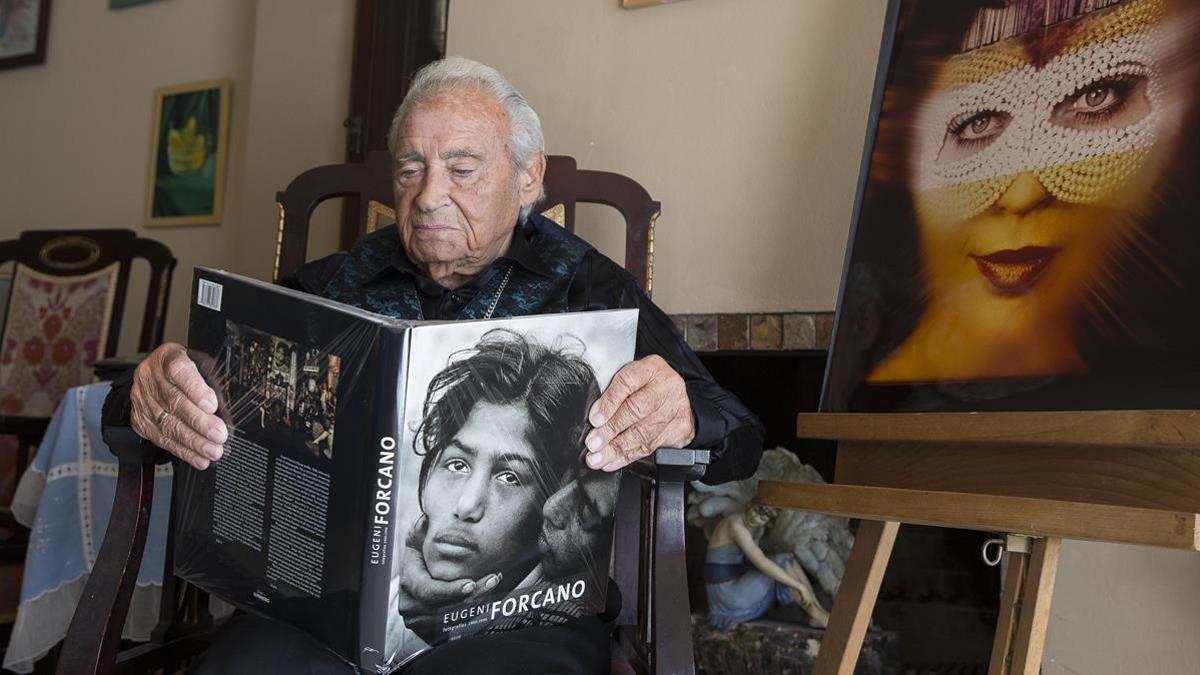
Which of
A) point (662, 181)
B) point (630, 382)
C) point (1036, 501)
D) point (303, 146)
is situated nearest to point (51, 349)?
point (303, 146)

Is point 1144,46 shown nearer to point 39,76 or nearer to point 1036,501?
point 1036,501

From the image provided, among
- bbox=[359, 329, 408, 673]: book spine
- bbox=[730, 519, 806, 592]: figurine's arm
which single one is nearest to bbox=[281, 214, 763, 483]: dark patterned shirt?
bbox=[359, 329, 408, 673]: book spine

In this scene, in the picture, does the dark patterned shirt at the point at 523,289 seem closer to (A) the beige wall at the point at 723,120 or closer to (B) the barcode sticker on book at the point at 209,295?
(B) the barcode sticker on book at the point at 209,295

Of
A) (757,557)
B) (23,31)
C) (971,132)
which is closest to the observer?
(971,132)

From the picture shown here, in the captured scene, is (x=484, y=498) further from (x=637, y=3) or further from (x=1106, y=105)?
(x=637, y=3)

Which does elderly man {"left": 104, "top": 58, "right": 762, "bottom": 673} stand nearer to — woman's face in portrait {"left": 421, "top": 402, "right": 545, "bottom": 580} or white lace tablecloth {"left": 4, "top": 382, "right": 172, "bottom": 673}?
woman's face in portrait {"left": 421, "top": 402, "right": 545, "bottom": 580}

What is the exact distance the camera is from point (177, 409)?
113 centimetres

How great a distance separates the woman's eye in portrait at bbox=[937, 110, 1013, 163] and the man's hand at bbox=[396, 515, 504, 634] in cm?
81

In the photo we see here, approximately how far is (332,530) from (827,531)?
120 centimetres

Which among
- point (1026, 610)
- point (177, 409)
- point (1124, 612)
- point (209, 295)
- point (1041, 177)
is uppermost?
point (1041, 177)

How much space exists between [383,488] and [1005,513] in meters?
0.60

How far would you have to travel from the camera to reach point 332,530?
990 mm

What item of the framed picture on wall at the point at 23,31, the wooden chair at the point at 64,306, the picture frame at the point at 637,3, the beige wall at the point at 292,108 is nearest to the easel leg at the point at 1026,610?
the picture frame at the point at 637,3

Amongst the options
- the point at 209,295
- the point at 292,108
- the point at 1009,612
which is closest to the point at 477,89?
the point at 209,295
